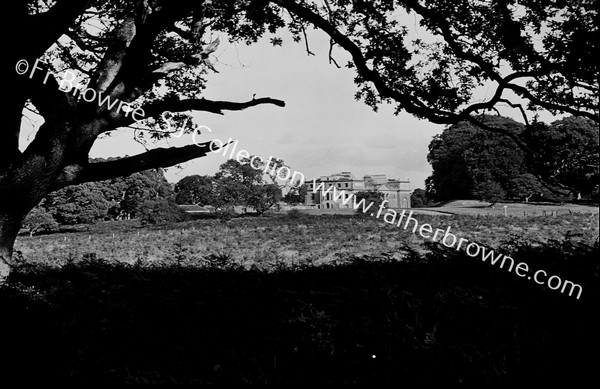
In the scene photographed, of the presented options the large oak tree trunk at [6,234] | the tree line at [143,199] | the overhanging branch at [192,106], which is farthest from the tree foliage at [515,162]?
the tree line at [143,199]

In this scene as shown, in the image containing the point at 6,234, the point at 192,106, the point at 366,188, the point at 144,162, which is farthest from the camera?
the point at 366,188

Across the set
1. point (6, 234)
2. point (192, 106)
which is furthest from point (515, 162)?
point (6, 234)

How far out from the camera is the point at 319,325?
12.5ft

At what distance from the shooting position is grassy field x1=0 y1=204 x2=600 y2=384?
311 cm

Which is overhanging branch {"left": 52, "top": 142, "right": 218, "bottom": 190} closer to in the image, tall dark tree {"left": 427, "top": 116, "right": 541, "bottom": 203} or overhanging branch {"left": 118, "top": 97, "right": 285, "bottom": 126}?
overhanging branch {"left": 118, "top": 97, "right": 285, "bottom": 126}

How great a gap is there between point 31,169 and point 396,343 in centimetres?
501

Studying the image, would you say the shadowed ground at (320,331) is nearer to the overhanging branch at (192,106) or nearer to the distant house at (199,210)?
the overhanging branch at (192,106)

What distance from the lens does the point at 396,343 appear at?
11.2 feet

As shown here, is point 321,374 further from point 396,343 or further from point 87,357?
point 87,357

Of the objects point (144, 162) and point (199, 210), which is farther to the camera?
point (199, 210)

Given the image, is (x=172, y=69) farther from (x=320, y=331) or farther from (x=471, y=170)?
(x=471, y=170)

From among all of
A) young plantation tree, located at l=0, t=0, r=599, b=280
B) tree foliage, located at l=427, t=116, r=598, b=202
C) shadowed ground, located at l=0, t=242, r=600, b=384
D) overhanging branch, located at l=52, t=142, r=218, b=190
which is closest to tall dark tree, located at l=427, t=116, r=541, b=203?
tree foliage, located at l=427, t=116, r=598, b=202

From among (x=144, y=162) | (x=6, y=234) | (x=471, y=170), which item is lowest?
(x=6, y=234)

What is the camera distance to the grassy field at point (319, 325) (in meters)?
3.11
